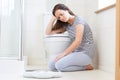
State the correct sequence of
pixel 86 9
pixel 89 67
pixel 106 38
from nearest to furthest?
pixel 106 38
pixel 89 67
pixel 86 9

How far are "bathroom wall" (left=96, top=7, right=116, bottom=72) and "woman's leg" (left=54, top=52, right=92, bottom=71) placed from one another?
17 centimetres

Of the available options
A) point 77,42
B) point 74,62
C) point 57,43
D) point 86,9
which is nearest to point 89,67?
point 74,62

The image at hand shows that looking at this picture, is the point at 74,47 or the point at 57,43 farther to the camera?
the point at 57,43

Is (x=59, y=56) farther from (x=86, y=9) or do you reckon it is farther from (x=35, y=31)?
(x=86, y=9)

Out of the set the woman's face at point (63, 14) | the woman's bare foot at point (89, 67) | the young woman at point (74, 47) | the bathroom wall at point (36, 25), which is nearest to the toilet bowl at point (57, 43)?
the young woman at point (74, 47)

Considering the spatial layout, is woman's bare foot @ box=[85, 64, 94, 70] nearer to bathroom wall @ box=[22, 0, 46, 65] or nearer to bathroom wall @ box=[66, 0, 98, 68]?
bathroom wall @ box=[66, 0, 98, 68]

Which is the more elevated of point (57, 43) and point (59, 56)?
point (57, 43)

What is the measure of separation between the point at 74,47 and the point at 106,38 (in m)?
0.34

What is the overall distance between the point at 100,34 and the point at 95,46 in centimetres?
21

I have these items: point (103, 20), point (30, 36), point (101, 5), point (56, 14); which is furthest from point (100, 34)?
point (30, 36)

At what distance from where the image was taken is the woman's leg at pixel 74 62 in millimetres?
2406

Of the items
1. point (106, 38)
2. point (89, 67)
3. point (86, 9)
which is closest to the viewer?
point (106, 38)

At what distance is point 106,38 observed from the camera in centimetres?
240

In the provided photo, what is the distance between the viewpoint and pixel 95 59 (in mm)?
2719
